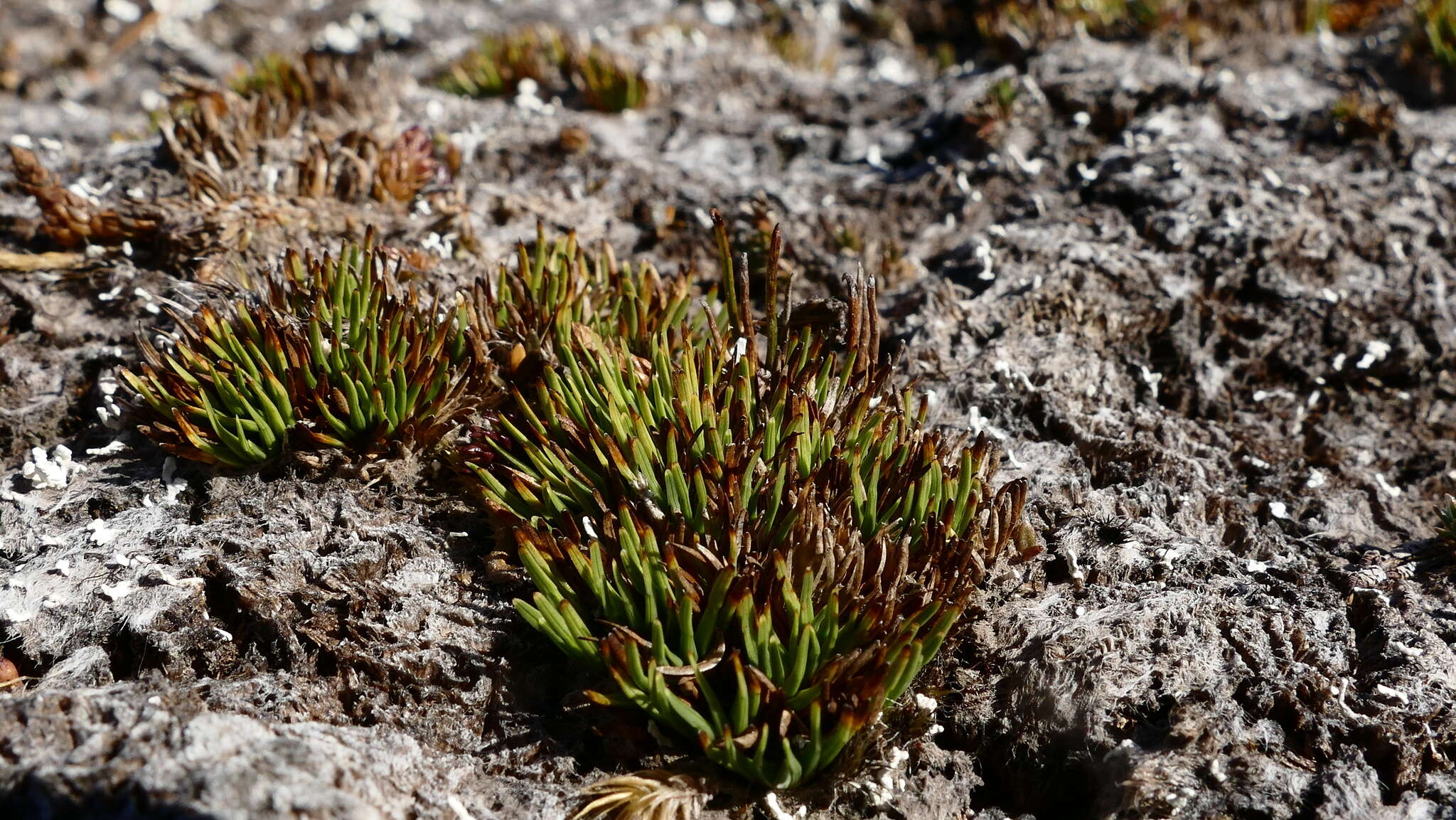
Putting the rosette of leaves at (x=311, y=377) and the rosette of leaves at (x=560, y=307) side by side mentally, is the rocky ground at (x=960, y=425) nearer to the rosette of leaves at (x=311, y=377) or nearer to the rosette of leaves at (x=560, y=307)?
the rosette of leaves at (x=311, y=377)

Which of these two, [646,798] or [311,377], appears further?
[311,377]

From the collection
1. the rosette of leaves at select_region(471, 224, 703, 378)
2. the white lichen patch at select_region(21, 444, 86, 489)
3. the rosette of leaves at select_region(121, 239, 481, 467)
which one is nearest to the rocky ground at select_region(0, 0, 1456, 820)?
the white lichen patch at select_region(21, 444, 86, 489)

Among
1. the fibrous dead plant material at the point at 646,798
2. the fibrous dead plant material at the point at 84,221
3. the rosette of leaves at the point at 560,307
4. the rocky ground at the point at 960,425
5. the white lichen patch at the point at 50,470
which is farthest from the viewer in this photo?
the fibrous dead plant material at the point at 84,221

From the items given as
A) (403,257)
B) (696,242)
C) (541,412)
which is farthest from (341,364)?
(696,242)

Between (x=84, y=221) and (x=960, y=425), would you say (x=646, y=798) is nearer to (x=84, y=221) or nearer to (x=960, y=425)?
(x=960, y=425)

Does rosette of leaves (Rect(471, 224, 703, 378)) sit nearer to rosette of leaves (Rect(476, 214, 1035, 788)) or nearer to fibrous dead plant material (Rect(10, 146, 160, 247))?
rosette of leaves (Rect(476, 214, 1035, 788))

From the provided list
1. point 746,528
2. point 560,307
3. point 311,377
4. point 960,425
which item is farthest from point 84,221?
point 960,425

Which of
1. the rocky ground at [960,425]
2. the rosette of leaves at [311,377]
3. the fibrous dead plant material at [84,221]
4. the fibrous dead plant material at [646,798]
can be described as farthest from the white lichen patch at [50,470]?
the fibrous dead plant material at [646,798]

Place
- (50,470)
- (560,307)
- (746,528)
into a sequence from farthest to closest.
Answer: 1. (560,307)
2. (50,470)
3. (746,528)
